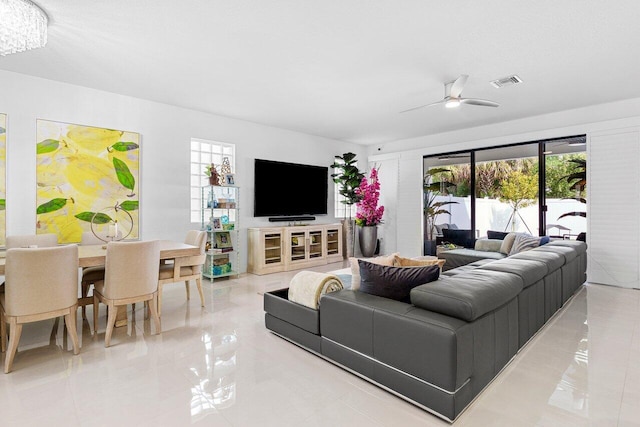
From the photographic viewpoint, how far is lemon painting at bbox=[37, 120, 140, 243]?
392cm

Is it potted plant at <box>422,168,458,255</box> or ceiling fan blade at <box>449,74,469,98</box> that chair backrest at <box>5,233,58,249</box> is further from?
potted plant at <box>422,168,458,255</box>

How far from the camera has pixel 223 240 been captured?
5.36m

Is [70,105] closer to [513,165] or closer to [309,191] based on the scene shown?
[309,191]

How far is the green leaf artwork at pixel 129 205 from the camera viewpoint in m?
4.47

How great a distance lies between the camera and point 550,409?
1875 millimetres

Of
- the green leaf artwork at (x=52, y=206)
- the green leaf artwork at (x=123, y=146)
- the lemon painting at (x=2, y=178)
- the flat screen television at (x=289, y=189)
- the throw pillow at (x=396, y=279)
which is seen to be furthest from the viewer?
the flat screen television at (x=289, y=189)

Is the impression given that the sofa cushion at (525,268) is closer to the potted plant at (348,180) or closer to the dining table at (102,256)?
the dining table at (102,256)

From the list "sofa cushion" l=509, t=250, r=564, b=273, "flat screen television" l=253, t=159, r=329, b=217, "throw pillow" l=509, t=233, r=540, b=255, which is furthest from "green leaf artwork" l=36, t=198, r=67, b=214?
"throw pillow" l=509, t=233, r=540, b=255

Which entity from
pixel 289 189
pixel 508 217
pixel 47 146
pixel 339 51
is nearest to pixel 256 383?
pixel 339 51

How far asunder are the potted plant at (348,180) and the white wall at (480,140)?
3.07 ft

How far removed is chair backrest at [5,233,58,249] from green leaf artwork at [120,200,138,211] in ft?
3.40

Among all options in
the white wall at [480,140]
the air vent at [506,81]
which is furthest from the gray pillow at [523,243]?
the air vent at [506,81]

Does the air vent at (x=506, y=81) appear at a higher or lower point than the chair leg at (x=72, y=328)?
higher

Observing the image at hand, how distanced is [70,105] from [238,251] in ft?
9.79
